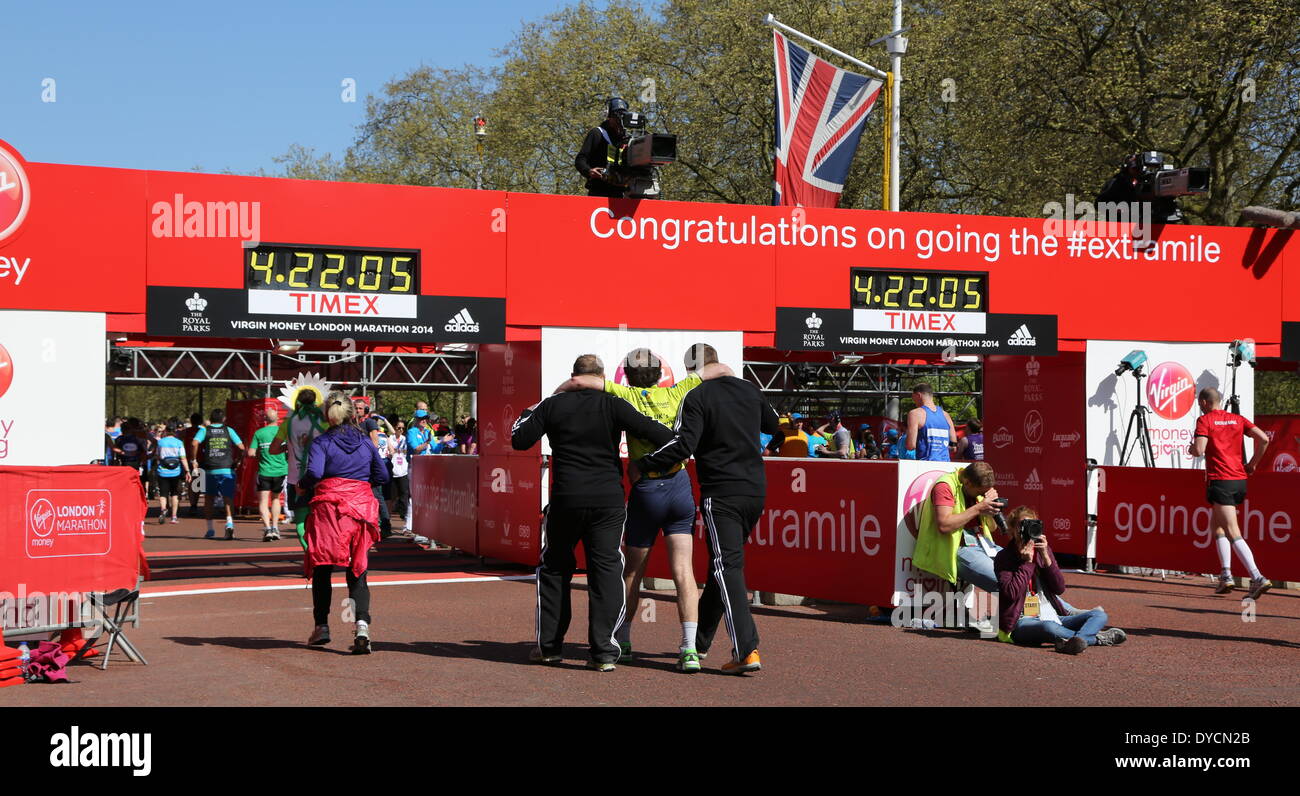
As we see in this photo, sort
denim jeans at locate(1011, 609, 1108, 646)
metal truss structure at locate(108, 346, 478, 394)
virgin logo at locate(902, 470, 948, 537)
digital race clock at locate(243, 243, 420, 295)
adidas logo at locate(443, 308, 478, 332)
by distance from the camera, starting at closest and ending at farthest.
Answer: denim jeans at locate(1011, 609, 1108, 646), virgin logo at locate(902, 470, 948, 537), digital race clock at locate(243, 243, 420, 295), adidas logo at locate(443, 308, 478, 332), metal truss structure at locate(108, 346, 478, 394)

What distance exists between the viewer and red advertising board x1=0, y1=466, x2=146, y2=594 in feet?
30.2

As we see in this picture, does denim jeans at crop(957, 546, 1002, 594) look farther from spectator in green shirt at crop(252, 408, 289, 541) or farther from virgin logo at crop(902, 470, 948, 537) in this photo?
spectator in green shirt at crop(252, 408, 289, 541)

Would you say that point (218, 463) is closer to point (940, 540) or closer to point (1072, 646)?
point (940, 540)

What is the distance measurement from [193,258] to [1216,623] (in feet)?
31.6

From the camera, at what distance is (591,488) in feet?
28.9

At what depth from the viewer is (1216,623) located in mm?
11688

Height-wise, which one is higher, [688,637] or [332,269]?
[332,269]

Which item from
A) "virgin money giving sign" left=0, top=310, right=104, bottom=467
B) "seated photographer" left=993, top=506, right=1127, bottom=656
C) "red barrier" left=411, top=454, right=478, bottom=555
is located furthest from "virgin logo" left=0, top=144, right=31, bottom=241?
"seated photographer" left=993, top=506, right=1127, bottom=656

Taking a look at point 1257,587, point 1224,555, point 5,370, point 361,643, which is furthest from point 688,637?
point 5,370

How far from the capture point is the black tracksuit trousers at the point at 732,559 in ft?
28.3

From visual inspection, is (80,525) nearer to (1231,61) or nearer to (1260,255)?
(1260,255)

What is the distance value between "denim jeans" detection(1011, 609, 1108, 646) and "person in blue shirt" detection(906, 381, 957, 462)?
209 inches
